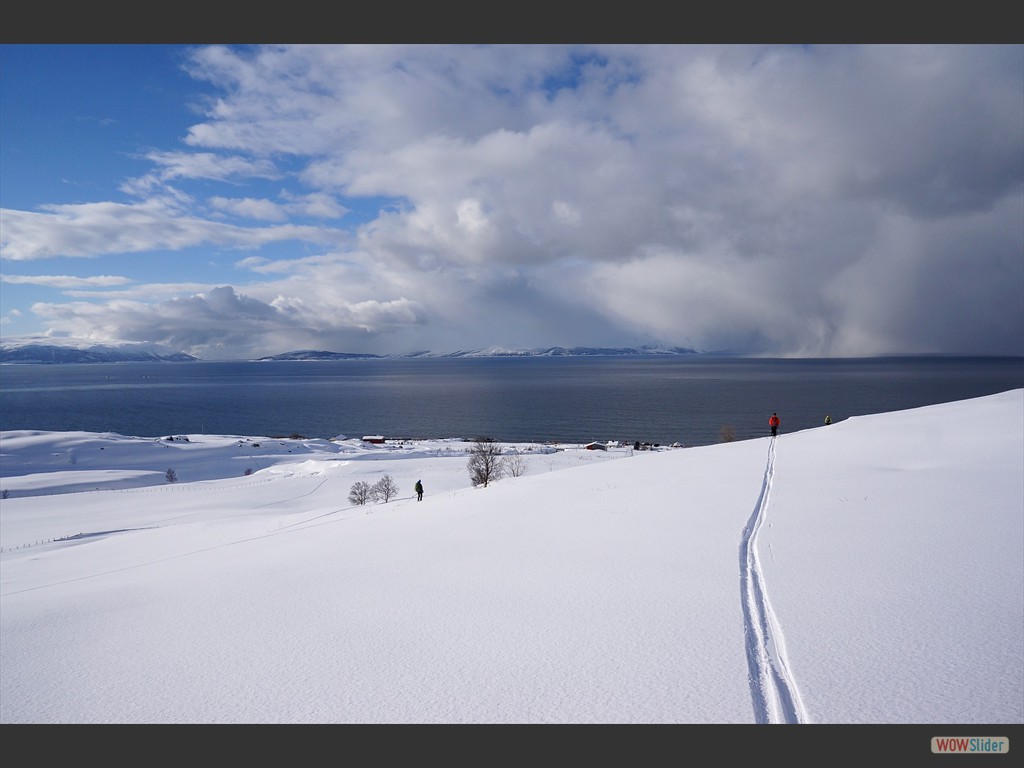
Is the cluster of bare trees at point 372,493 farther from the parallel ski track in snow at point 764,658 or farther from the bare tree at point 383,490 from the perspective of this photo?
the parallel ski track in snow at point 764,658

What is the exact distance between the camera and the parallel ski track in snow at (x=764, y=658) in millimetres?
4961

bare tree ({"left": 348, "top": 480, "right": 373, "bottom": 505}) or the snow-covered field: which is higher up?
the snow-covered field

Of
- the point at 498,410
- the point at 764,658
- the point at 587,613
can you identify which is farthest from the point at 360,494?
the point at 498,410

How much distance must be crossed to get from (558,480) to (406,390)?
160 m

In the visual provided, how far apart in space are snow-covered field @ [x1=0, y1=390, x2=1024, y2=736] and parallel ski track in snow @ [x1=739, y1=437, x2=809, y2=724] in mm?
26

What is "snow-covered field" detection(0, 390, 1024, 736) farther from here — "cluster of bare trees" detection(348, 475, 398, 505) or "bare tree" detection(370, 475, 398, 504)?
"bare tree" detection(370, 475, 398, 504)

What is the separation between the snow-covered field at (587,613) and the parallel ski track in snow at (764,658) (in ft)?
0.08

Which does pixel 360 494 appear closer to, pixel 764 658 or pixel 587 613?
pixel 587 613

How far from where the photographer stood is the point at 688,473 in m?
18.4

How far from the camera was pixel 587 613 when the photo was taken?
723 cm

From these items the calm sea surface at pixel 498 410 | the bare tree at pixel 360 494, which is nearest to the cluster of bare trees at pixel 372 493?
the bare tree at pixel 360 494

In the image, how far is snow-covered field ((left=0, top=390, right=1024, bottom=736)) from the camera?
534cm

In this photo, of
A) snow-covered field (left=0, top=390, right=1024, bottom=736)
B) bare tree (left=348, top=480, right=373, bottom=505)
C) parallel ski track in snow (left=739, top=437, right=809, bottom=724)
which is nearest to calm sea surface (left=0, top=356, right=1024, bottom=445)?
bare tree (left=348, top=480, right=373, bottom=505)

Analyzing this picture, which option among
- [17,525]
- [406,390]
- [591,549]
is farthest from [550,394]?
[591,549]
